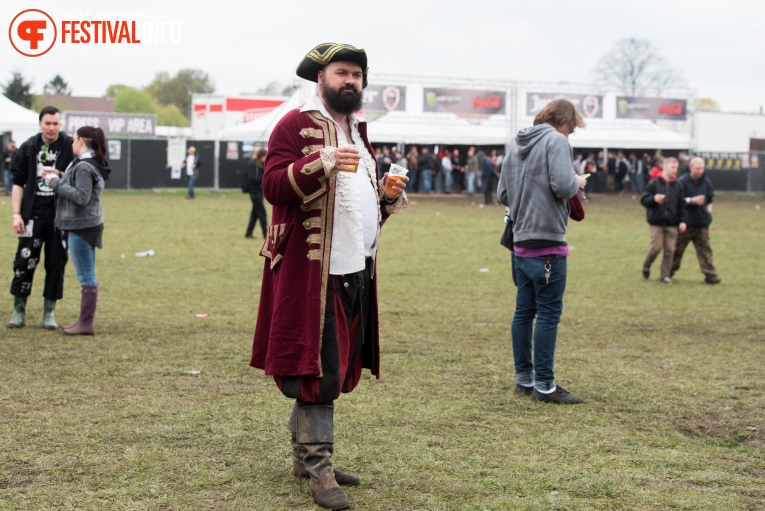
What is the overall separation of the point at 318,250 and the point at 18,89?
68463 mm

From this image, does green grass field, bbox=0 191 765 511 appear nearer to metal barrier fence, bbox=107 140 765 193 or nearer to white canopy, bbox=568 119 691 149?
metal barrier fence, bbox=107 140 765 193

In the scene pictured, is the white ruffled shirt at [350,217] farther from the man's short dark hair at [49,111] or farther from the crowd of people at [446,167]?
the crowd of people at [446,167]

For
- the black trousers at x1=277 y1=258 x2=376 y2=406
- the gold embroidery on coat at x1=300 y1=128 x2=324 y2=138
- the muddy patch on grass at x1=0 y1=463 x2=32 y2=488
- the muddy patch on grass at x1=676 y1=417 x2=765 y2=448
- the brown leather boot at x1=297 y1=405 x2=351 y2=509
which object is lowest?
the muddy patch on grass at x1=676 y1=417 x2=765 y2=448

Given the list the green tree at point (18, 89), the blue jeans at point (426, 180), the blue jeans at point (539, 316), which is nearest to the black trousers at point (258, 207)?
the blue jeans at point (539, 316)

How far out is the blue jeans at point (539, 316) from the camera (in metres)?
6.32

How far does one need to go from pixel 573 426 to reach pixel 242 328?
3.96m

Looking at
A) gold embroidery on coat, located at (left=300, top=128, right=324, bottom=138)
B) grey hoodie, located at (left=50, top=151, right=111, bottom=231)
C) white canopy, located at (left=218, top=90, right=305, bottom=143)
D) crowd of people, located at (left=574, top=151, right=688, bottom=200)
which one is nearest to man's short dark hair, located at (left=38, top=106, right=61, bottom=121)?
grey hoodie, located at (left=50, top=151, right=111, bottom=231)

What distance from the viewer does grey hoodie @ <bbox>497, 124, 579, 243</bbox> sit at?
6.18 metres

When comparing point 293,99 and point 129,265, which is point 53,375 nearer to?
point 129,265

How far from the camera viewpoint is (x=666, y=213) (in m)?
12.9

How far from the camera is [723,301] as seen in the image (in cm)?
1125

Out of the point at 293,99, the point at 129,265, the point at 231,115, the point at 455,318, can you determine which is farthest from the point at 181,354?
the point at 231,115

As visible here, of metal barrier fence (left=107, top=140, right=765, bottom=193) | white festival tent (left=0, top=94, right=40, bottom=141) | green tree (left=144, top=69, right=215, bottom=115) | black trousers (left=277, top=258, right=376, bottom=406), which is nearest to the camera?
black trousers (left=277, top=258, right=376, bottom=406)

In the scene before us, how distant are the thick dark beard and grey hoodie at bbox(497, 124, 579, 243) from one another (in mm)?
2114
